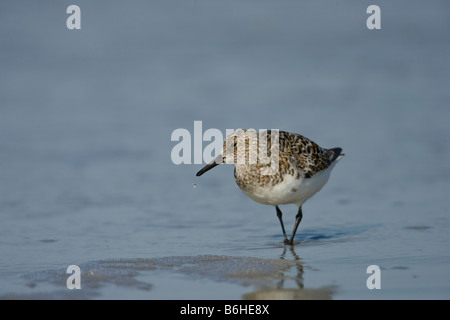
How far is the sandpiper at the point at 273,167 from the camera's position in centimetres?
786

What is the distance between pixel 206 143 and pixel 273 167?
3.55m

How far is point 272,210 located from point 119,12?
1060 cm

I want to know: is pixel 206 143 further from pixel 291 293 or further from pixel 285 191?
pixel 291 293

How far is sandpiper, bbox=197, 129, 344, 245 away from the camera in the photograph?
7.86m

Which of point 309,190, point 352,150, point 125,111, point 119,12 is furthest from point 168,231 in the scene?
point 119,12

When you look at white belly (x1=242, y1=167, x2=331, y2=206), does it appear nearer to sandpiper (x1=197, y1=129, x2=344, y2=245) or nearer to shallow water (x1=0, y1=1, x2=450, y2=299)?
sandpiper (x1=197, y1=129, x2=344, y2=245)

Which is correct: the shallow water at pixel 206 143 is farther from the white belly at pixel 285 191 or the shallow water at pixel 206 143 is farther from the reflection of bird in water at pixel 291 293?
the white belly at pixel 285 191

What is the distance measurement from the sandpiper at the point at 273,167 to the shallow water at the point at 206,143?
639 mm

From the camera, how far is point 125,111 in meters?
14.0

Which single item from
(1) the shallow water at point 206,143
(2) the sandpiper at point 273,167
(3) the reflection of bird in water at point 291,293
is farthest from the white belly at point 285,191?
(3) the reflection of bird in water at point 291,293

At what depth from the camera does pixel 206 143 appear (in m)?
11.3

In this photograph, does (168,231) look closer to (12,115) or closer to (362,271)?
(362,271)

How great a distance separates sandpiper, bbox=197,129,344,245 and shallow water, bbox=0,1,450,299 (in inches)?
25.2

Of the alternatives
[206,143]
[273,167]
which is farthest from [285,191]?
[206,143]
